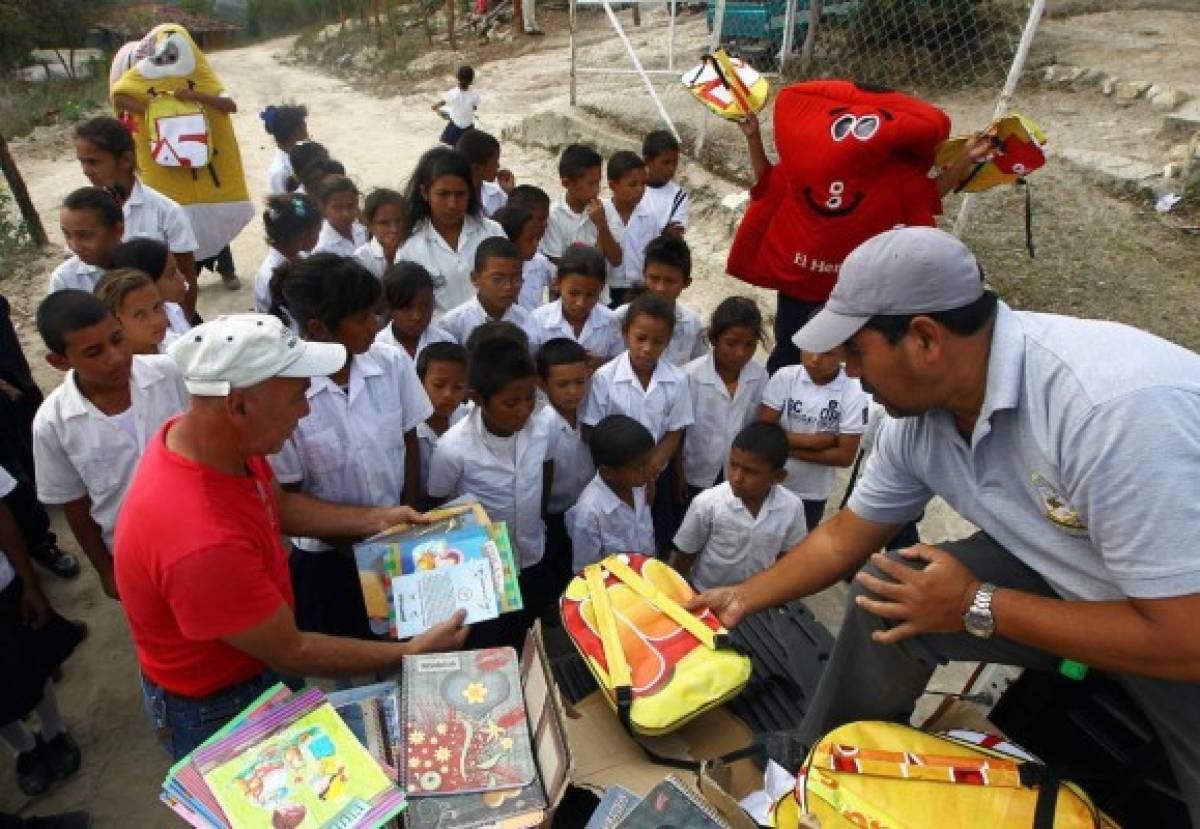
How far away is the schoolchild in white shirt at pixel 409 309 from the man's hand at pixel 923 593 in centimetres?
232

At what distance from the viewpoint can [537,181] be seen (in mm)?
9242

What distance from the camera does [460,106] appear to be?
7699 millimetres

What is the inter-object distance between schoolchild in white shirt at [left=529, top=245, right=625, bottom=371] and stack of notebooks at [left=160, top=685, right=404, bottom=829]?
231 cm

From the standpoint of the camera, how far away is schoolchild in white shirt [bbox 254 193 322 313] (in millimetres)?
4684

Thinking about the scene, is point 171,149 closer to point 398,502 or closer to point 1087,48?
point 398,502

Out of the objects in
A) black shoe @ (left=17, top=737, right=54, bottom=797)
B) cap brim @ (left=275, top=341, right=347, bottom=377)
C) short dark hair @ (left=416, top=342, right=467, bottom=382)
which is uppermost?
cap brim @ (left=275, top=341, right=347, bottom=377)

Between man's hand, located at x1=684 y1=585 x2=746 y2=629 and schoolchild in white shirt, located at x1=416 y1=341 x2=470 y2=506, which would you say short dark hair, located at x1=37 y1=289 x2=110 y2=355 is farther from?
man's hand, located at x1=684 y1=585 x2=746 y2=629

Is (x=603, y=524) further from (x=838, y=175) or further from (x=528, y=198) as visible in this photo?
(x=528, y=198)

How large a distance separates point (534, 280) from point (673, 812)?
11.3 feet

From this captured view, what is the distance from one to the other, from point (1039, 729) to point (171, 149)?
20.0 ft

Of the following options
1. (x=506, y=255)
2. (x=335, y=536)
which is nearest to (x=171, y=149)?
(x=506, y=255)

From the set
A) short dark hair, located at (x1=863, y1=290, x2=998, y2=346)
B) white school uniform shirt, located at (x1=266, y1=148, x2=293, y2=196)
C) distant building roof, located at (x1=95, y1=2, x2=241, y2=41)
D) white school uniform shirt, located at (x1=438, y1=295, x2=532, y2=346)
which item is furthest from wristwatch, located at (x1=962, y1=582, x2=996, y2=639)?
distant building roof, located at (x1=95, y1=2, x2=241, y2=41)

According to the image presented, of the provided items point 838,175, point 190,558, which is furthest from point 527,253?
point 190,558

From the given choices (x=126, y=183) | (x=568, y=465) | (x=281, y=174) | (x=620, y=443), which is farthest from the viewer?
(x=281, y=174)
